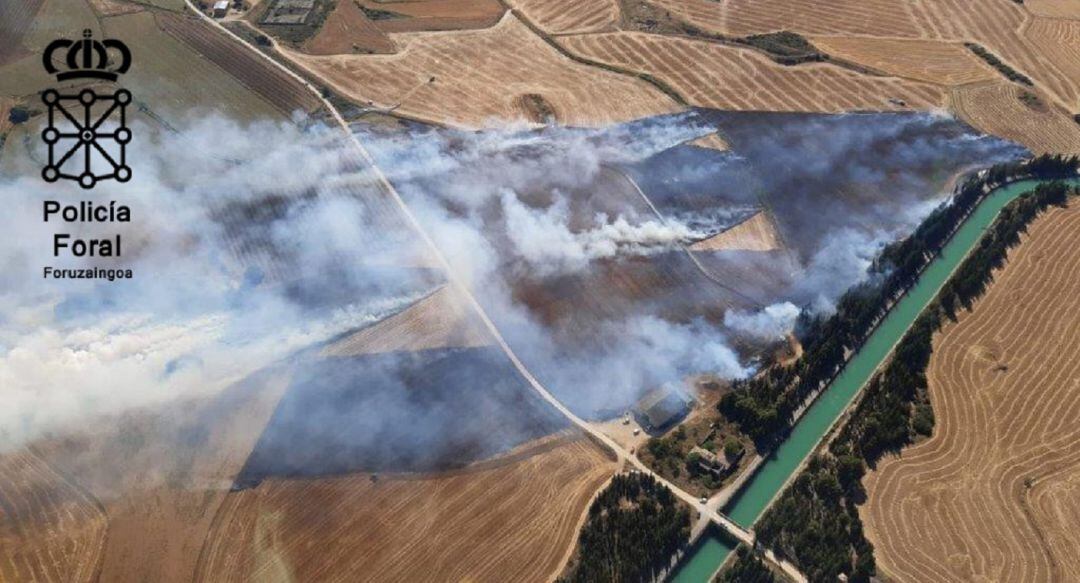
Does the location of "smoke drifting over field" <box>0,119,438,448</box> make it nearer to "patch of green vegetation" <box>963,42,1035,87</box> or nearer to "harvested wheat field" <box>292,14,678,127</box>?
"harvested wheat field" <box>292,14,678,127</box>

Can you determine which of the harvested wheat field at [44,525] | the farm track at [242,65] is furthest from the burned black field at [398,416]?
the farm track at [242,65]

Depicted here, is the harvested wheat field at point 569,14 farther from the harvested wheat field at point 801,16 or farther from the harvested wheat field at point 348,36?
the harvested wheat field at point 348,36

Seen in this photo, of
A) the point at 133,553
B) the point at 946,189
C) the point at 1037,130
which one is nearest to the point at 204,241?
the point at 133,553

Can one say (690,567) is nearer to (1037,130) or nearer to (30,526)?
(30,526)

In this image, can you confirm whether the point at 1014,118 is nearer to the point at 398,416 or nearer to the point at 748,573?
the point at 748,573

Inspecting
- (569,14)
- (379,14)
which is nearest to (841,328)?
(569,14)

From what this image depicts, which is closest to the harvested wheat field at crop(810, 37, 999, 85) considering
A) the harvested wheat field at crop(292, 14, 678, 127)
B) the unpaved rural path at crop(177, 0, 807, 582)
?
the harvested wheat field at crop(292, 14, 678, 127)
